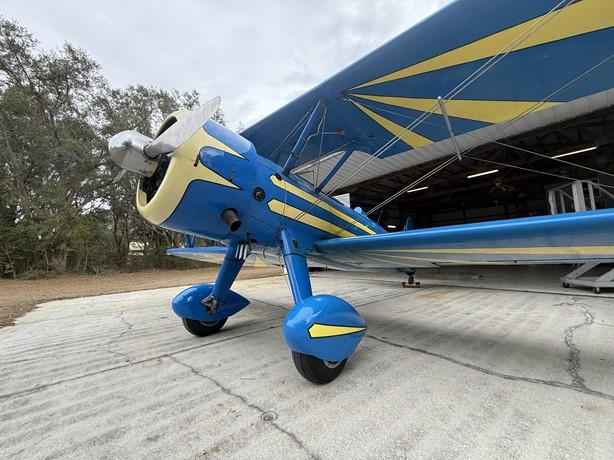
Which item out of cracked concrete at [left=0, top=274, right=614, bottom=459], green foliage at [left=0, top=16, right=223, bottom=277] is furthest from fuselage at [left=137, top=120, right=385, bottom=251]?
green foliage at [left=0, top=16, right=223, bottom=277]

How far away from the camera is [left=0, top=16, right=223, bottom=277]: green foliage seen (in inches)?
501

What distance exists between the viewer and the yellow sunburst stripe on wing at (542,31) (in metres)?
1.94

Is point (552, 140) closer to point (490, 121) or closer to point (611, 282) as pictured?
point (611, 282)

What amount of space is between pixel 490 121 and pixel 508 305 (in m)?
3.22

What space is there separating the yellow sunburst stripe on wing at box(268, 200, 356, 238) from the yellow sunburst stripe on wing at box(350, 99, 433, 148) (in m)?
1.29

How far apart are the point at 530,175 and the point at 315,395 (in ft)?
55.5

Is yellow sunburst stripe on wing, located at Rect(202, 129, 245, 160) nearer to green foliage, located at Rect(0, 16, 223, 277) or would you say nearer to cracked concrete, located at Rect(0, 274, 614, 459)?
cracked concrete, located at Rect(0, 274, 614, 459)

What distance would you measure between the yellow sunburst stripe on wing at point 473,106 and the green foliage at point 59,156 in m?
15.6

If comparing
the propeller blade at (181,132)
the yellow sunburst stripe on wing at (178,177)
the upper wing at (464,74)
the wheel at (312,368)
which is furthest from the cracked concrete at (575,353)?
the propeller blade at (181,132)

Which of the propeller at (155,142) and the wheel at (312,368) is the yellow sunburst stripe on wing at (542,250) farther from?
the propeller at (155,142)

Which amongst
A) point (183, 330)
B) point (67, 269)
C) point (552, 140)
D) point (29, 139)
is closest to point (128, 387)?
point (183, 330)

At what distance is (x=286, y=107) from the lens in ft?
10.3

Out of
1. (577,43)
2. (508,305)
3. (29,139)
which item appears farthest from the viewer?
(29,139)

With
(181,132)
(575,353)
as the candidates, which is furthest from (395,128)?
(575,353)
